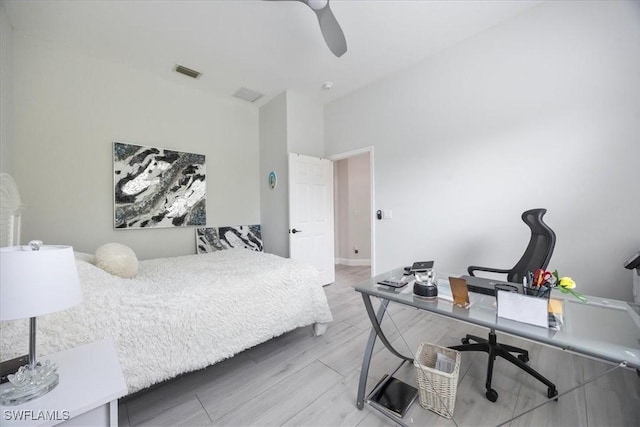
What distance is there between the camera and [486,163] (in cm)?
241

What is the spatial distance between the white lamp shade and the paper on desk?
5.51 feet

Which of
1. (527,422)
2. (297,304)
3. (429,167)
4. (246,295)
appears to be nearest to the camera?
(527,422)

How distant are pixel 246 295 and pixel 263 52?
258 cm

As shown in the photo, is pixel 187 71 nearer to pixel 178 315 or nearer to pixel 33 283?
pixel 178 315

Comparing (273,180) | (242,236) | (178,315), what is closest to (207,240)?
(242,236)

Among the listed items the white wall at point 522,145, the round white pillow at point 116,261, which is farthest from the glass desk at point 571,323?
the round white pillow at point 116,261

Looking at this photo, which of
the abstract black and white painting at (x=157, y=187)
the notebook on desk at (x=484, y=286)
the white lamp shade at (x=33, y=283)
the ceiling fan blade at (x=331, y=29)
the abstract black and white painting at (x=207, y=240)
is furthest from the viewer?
the abstract black and white painting at (x=207, y=240)

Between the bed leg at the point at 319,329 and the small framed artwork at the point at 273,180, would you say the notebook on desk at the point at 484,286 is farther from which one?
the small framed artwork at the point at 273,180

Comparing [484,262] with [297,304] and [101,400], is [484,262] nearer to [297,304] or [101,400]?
[297,304]

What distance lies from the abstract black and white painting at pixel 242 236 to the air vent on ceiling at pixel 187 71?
2.10 meters

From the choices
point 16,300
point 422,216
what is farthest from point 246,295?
point 422,216

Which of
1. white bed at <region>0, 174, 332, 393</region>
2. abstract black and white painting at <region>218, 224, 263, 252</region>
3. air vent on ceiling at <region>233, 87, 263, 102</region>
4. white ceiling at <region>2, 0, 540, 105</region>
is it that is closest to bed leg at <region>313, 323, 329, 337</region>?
white bed at <region>0, 174, 332, 393</region>

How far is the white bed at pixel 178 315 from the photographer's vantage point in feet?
3.96

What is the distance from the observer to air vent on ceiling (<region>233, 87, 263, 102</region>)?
3.49m
